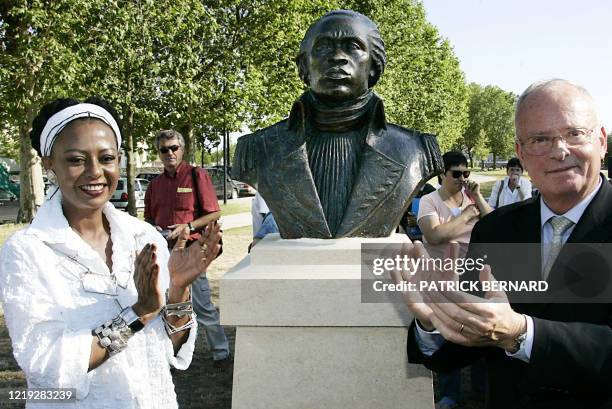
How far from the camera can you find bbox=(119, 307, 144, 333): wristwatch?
2.17 meters

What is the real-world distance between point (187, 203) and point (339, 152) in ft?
7.71

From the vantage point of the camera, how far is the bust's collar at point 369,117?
383cm

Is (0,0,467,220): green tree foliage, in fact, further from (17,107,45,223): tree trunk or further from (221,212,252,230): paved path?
(221,212,252,230): paved path

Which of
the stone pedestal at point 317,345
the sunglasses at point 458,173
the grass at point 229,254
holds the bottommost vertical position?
the grass at point 229,254

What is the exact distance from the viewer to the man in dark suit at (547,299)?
1777 millimetres

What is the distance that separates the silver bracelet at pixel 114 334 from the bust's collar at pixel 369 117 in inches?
80.8

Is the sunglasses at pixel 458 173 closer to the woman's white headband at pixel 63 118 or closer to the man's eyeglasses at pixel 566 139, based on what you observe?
the man's eyeglasses at pixel 566 139

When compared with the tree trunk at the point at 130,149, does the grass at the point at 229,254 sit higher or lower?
lower

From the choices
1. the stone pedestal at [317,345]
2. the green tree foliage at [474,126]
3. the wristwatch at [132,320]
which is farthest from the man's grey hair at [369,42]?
the green tree foliage at [474,126]

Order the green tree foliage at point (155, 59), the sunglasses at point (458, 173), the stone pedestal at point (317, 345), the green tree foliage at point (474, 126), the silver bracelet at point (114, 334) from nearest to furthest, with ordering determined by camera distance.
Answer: the silver bracelet at point (114, 334) < the stone pedestal at point (317, 345) < the sunglasses at point (458, 173) < the green tree foliage at point (155, 59) < the green tree foliage at point (474, 126)

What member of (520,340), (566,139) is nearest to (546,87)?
(566,139)

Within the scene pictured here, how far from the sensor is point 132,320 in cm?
217

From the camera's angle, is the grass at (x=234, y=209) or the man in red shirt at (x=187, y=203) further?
the grass at (x=234, y=209)

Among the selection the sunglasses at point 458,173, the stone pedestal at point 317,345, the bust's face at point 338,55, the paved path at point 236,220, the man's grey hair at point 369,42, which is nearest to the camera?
the stone pedestal at point 317,345
